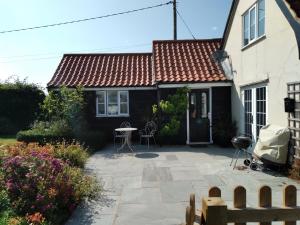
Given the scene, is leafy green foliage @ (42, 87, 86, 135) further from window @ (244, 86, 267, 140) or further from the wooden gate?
the wooden gate

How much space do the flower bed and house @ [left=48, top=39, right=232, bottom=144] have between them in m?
7.92

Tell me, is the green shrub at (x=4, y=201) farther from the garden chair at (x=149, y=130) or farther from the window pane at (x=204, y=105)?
the window pane at (x=204, y=105)

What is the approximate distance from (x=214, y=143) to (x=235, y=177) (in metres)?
6.17

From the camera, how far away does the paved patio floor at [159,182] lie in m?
5.59

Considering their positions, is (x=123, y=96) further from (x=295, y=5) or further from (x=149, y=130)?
(x=295, y=5)

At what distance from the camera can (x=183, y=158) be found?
11.1 meters

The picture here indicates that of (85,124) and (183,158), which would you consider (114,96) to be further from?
(183,158)

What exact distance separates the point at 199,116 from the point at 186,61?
9.36 ft

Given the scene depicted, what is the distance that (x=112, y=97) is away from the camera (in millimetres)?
15859

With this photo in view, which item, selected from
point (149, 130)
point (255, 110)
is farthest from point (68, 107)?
point (255, 110)

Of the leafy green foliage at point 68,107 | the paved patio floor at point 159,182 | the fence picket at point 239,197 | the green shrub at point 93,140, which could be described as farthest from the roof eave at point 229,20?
the fence picket at point 239,197

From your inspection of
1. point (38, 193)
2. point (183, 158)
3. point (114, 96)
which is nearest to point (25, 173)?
point (38, 193)

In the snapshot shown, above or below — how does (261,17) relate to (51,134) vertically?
above

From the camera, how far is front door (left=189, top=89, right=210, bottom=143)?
14.3 metres
